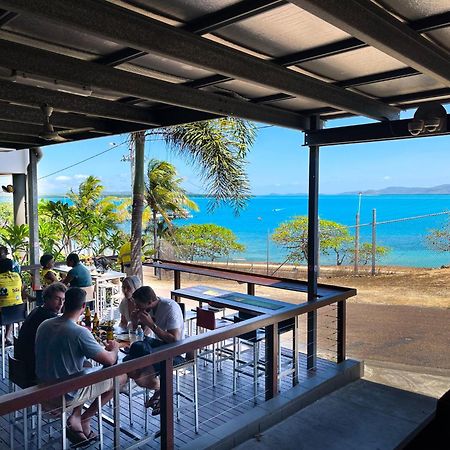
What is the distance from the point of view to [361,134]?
4.50 m

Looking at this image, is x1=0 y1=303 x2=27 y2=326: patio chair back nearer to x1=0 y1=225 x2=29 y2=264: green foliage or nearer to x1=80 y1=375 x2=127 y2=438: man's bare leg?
x1=80 y1=375 x2=127 y2=438: man's bare leg

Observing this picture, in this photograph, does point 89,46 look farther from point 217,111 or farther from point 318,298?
point 318,298

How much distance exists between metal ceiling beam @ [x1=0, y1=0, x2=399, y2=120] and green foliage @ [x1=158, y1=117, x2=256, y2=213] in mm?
5671

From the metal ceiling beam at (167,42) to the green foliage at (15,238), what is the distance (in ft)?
22.6

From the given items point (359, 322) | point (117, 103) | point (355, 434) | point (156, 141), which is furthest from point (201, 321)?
point (156, 141)

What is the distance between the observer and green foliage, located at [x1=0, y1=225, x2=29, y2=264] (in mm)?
8680

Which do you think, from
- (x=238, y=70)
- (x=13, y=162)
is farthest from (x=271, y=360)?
(x=13, y=162)

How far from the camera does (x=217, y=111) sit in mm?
4078

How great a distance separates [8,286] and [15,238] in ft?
12.4

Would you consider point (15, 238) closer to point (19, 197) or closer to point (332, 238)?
point (19, 197)

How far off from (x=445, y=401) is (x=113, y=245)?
9706 mm

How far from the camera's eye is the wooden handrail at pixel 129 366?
242 cm

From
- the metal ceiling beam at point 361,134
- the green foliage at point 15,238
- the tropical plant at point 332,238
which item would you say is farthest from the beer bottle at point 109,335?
the tropical plant at point 332,238

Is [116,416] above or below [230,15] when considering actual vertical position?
below
